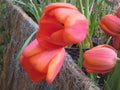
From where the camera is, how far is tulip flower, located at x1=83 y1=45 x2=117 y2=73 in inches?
17.8

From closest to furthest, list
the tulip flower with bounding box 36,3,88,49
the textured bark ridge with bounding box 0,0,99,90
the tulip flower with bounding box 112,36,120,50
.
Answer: the tulip flower with bounding box 36,3,88,49
the tulip flower with bounding box 112,36,120,50
the textured bark ridge with bounding box 0,0,99,90

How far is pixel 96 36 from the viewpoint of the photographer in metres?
1.22

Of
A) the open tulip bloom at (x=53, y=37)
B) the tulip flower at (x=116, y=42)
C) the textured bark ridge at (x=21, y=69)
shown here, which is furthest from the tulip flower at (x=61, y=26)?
the textured bark ridge at (x=21, y=69)

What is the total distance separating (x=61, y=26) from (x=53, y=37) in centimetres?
2

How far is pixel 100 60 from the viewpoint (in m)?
0.45

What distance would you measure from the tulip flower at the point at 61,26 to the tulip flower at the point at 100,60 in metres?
0.05

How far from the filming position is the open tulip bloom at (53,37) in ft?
1.37

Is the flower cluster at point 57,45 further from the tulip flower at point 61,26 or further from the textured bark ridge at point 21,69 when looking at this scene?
the textured bark ridge at point 21,69

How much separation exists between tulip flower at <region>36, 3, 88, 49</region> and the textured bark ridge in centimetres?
23

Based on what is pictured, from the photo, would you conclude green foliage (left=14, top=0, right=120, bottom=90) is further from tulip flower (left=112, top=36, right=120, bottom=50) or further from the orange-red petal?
the orange-red petal

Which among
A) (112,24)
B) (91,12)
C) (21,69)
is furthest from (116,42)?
(21,69)

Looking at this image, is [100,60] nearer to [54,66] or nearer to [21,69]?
[54,66]

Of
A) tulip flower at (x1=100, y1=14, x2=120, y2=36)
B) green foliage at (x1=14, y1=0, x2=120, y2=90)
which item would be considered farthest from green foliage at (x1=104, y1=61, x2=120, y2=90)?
tulip flower at (x1=100, y1=14, x2=120, y2=36)

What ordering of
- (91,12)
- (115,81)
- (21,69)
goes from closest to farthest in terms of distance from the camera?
(115,81)
(91,12)
(21,69)
